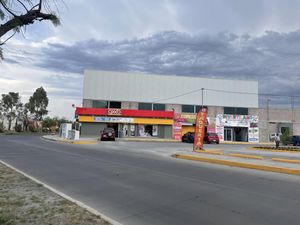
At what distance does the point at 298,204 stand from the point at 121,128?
148 ft

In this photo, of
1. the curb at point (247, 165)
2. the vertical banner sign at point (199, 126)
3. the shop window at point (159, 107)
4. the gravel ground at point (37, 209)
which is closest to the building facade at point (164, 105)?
the shop window at point (159, 107)

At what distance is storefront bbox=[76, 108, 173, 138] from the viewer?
5078 centimetres

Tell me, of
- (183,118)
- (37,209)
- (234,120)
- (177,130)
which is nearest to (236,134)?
(234,120)

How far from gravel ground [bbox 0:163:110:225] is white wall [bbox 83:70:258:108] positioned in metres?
47.1

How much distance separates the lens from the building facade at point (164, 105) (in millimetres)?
51969

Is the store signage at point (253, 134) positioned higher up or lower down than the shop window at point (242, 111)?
lower down

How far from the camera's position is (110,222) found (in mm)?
5770

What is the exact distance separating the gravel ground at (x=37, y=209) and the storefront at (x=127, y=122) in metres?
41.8

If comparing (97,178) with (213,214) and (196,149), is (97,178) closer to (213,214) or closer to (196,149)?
(213,214)

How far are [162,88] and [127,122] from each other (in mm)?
10069

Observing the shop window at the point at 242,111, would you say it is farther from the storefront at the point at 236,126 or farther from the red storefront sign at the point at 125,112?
the red storefront sign at the point at 125,112

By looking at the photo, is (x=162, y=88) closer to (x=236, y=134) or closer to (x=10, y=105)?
(x=236, y=134)

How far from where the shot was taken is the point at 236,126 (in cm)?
5778

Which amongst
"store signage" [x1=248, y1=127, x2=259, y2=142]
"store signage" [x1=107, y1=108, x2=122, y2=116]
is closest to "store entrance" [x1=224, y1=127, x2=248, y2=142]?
"store signage" [x1=248, y1=127, x2=259, y2=142]
